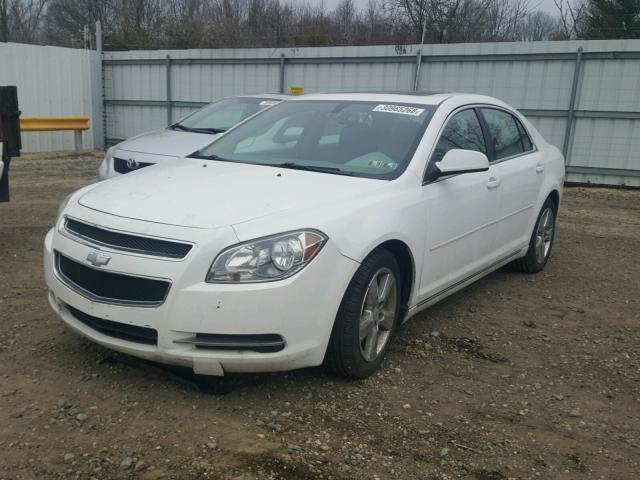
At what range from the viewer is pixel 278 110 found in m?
4.99

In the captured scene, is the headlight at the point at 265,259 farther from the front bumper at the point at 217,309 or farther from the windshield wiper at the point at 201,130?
the windshield wiper at the point at 201,130

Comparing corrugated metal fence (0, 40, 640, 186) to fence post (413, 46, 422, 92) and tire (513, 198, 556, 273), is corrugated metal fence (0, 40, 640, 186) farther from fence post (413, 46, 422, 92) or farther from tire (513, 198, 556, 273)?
tire (513, 198, 556, 273)

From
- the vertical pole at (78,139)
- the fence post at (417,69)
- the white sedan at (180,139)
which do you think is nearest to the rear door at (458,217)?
the white sedan at (180,139)

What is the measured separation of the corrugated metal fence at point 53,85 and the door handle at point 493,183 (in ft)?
41.4

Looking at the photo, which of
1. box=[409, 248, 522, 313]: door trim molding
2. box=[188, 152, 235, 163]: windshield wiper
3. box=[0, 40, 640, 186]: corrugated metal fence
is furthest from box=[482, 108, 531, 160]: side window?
box=[0, 40, 640, 186]: corrugated metal fence

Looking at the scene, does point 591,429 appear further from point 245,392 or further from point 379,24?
point 379,24

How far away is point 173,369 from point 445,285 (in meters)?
1.88

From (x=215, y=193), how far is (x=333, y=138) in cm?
116

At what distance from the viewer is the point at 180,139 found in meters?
7.75

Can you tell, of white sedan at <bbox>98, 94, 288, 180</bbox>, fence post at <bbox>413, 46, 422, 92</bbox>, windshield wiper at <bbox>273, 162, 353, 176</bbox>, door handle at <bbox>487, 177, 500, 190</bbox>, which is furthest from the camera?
fence post at <bbox>413, 46, 422, 92</bbox>

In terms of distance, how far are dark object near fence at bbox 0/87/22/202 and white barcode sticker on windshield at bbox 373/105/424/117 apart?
2.92 meters

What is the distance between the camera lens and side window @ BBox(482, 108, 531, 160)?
5148 mm

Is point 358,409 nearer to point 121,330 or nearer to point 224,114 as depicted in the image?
point 121,330

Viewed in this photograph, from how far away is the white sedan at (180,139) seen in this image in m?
7.21
